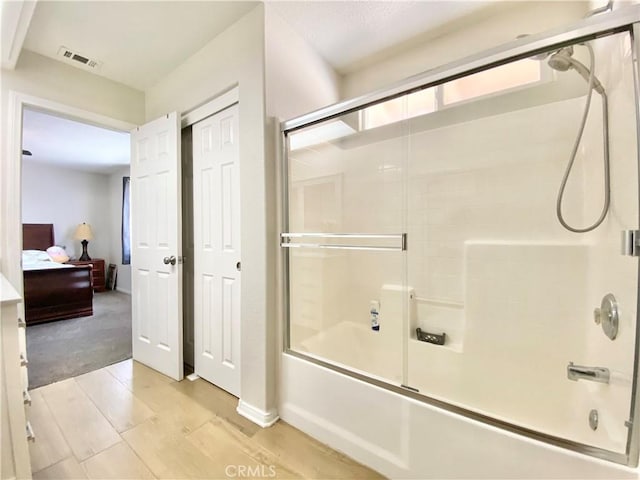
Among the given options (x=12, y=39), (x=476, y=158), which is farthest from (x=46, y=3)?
(x=476, y=158)

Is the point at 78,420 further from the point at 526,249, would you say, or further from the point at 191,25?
the point at 526,249

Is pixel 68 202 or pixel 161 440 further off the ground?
pixel 68 202

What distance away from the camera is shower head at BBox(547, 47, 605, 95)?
109 centimetres

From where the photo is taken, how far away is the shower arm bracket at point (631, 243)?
87cm

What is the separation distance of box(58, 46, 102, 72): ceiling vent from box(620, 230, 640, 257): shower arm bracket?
327 cm

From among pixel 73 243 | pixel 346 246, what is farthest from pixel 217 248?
pixel 73 243

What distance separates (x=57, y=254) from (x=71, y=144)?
221 cm

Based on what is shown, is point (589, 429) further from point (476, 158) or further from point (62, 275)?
point (62, 275)

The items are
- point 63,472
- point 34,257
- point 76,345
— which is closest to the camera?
point 63,472

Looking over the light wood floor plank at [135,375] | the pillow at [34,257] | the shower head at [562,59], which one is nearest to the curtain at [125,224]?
the pillow at [34,257]

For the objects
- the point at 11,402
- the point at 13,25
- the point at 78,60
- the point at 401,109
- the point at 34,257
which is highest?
the point at 78,60

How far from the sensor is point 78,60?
2018mm

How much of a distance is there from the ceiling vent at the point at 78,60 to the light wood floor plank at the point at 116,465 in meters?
2.61

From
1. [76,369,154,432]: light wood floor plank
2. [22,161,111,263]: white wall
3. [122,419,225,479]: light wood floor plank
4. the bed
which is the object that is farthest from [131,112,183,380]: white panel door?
[22,161,111,263]: white wall
